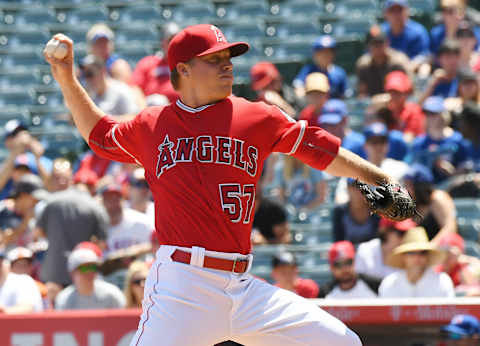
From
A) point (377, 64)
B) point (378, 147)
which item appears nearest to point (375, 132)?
point (378, 147)

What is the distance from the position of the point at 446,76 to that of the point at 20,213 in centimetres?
419

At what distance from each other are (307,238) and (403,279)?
1654 mm

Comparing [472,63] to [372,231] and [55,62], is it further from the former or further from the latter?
[55,62]

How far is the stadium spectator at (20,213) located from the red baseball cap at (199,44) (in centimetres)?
501

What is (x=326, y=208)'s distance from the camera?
A: 27.5ft

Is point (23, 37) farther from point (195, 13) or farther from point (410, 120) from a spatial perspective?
point (410, 120)

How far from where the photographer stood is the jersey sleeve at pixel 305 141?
3.94 meters

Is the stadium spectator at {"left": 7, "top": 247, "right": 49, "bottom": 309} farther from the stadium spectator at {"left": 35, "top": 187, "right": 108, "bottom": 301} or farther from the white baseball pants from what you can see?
the white baseball pants

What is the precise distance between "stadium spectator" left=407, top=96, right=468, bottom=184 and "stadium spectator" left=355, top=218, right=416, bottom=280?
1156mm

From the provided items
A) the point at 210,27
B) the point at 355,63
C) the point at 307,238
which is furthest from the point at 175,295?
the point at 355,63

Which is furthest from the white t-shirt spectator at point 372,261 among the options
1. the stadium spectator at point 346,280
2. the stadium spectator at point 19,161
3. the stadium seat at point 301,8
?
the stadium seat at point 301,8

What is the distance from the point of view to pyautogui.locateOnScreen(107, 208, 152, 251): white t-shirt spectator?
26.3ft

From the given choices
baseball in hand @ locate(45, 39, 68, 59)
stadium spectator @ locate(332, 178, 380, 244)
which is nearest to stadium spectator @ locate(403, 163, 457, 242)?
stadium spectator @ locate(332, 178, 380, 244)

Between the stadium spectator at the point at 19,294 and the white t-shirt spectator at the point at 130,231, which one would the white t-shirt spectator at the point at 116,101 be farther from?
the stadium spectator at the point at 19,294
